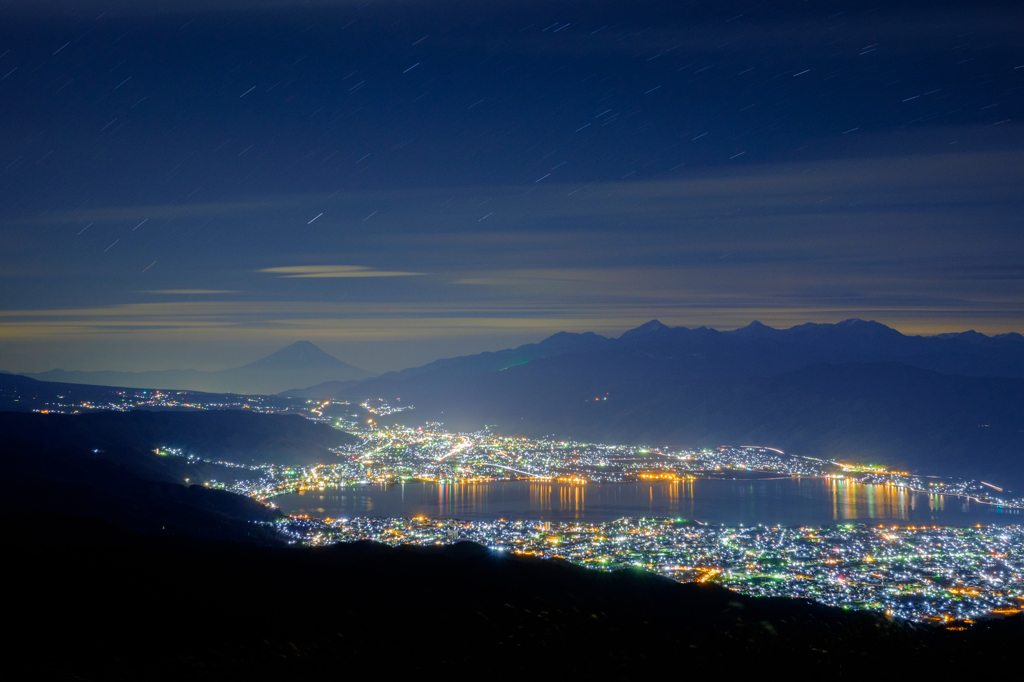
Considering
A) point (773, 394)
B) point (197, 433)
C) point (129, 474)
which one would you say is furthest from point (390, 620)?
point (773, 394)

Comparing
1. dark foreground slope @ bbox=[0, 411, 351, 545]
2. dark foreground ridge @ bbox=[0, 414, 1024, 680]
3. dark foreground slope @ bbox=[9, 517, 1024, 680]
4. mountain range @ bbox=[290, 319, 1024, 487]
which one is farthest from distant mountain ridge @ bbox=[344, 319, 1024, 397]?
dark foreground slope @ bbox=[9, 517, 1024, 680]

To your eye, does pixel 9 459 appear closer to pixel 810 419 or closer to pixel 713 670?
pixel 713 670

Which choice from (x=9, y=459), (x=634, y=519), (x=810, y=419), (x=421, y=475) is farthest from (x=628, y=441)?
(x=9, y=459)

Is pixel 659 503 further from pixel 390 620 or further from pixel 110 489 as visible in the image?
pixel 390 620

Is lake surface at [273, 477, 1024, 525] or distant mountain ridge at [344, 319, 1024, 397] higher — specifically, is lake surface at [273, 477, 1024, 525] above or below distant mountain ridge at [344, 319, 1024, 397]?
below

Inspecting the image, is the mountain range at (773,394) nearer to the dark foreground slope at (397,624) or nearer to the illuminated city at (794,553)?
the illuminated city at (794,553)

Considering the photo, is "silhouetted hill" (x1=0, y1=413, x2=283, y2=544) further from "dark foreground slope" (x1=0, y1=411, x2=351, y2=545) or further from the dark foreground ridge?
the dark foreground ridge
